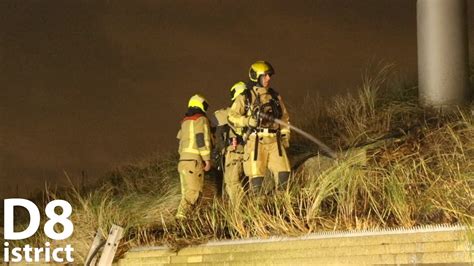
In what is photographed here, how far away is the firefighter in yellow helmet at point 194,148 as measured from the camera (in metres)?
12.7

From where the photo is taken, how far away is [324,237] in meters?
9.29

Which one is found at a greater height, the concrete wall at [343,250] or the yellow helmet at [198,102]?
the yellow helmet at [198,102]

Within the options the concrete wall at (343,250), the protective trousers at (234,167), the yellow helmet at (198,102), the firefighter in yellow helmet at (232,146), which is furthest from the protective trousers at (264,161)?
the yellow helmet at (198,102)

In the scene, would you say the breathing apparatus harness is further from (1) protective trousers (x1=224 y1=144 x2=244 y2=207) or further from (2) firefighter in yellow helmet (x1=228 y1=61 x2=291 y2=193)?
(1) protective trousers (x1=224 y1=144 x2=244 y2=207)

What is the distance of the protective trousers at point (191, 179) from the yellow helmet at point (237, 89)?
1217 millimetres

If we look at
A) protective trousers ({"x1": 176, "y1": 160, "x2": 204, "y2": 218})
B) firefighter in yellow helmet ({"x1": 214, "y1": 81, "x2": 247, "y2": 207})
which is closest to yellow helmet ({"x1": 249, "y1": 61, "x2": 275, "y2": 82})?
firefighter in yellow helmet ({"x1": 214, "y1": 81, "x2": 247, "y2": 207})

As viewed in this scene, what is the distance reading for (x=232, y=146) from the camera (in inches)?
483

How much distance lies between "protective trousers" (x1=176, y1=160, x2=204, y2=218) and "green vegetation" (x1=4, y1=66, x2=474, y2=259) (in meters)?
0.18

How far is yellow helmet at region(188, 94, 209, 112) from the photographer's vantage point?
12.9m

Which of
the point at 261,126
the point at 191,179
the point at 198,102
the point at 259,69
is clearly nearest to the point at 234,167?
the point at 191,179

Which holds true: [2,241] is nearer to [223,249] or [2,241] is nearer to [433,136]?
[223,249]

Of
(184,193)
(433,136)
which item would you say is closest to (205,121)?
(184,193)

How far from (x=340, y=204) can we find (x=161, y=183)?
6.76 m

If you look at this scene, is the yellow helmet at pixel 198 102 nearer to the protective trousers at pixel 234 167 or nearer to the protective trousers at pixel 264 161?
the protective trousers at pixel 234 167
